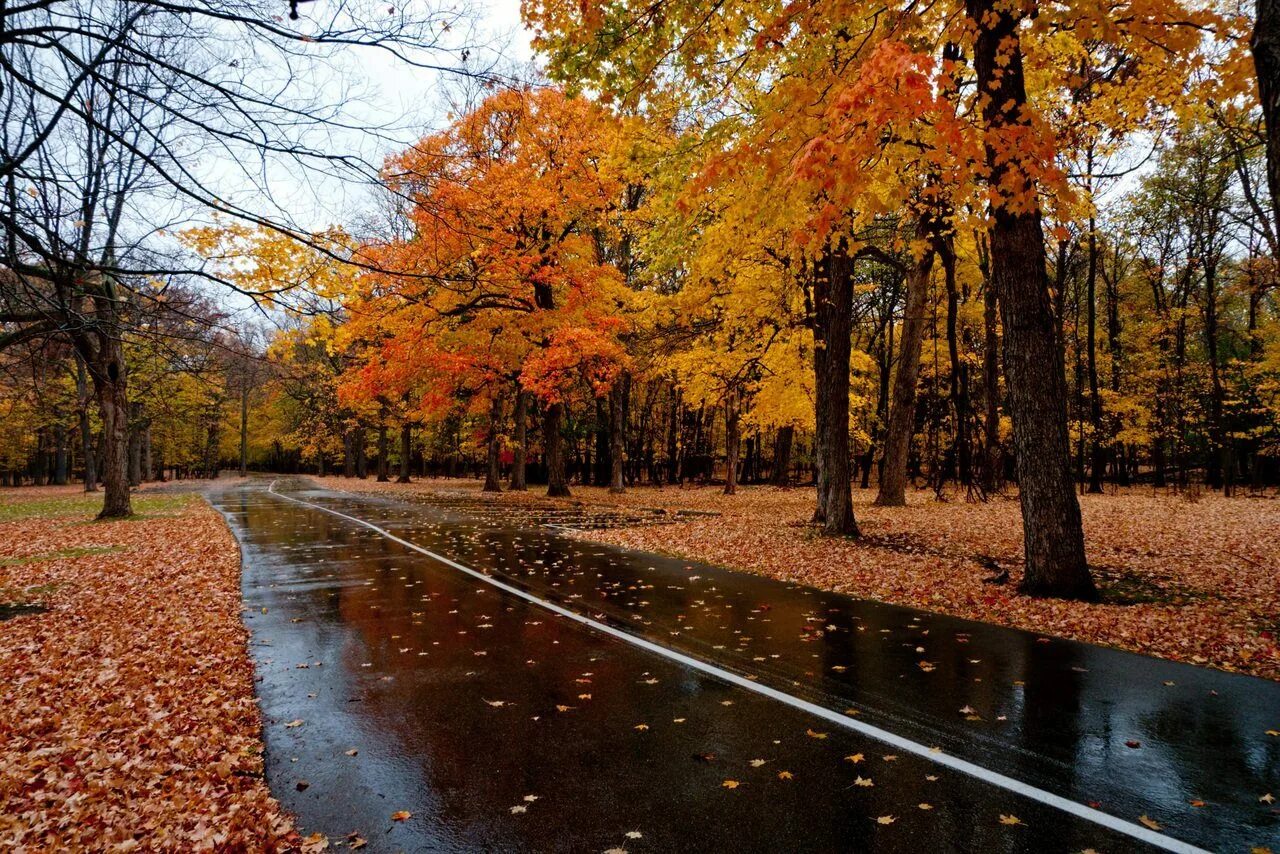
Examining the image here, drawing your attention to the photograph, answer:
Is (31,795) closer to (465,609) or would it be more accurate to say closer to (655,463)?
(465,609)

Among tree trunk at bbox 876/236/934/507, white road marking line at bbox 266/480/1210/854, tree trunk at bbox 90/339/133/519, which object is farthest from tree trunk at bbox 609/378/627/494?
white road marking line at bbox 266/480/1210/854

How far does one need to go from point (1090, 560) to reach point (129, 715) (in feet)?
42.5

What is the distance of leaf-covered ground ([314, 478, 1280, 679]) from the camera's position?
6930mm

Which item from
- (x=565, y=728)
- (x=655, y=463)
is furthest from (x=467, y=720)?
(x=655, y=463)

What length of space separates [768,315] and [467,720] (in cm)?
1606

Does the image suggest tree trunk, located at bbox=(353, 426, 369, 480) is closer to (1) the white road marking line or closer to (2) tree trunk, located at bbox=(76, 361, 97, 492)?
(2) tree trunk, located at bbox=(76, 361, 97, 492)

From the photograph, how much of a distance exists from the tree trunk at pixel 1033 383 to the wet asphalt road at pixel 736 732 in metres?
2.07

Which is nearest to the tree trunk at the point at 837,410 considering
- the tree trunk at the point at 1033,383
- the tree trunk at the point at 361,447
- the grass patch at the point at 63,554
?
the tree trunk at the point at 1033,383

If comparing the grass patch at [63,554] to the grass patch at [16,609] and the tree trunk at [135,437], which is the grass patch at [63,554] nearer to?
the grass patch at [16,609]

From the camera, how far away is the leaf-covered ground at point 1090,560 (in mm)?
6930

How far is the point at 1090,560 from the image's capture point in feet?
35.2

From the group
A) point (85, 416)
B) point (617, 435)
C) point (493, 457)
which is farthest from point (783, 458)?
point (85, 416)

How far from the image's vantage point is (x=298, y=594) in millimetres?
9125

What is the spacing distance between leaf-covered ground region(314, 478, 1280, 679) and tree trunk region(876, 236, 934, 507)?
126cm
